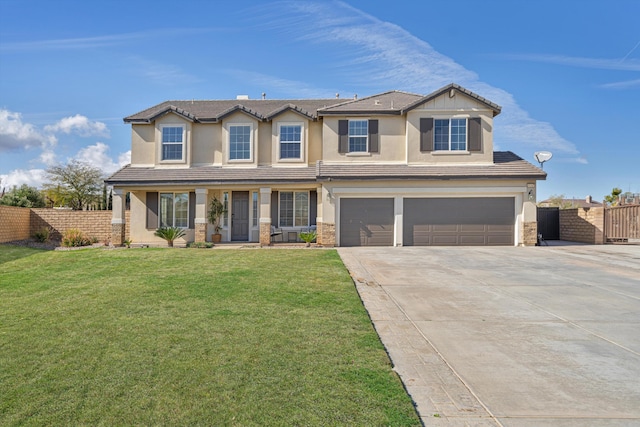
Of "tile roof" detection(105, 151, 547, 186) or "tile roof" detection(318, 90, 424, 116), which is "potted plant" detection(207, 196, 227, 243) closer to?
"tile roof" detection(105, 151, 547, 186)

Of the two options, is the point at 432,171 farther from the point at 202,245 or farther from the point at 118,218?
the point at 118,218

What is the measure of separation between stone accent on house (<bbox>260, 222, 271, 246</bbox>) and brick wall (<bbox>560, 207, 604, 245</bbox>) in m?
16.1

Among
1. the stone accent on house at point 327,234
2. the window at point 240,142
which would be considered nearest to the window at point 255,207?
the window at point 240,142

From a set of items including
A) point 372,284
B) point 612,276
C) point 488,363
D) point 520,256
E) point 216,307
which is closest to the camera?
point 488,363

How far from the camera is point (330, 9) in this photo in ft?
42.9

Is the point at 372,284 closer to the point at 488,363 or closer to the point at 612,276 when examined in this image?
the point at 488,363

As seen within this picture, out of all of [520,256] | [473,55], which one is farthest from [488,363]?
[473,55]

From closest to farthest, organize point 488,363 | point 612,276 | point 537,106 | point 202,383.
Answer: point 202,383, point 488,363, point 612,276, point 537,106

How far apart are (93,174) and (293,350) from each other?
36.1 meters

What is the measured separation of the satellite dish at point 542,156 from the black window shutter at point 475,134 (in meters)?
3.63

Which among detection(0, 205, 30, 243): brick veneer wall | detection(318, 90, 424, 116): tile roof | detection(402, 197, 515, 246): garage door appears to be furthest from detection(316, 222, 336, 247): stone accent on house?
detection(0, 205, 30, 243): brick veneer wall

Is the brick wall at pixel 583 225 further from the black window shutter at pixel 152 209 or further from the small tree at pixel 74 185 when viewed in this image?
the small tree at pixel 74 185

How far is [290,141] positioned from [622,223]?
1668 centimetres

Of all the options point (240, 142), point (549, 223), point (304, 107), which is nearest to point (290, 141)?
point (240, 142)
